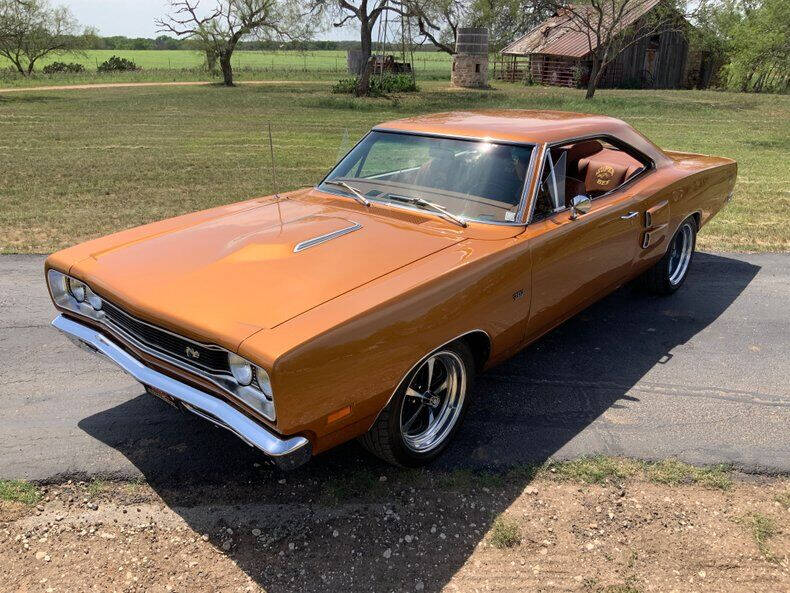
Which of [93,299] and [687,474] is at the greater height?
[93,299]

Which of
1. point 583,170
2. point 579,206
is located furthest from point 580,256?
point 583,170

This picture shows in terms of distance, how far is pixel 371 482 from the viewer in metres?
3.03

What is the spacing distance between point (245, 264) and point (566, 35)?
42.1 meters

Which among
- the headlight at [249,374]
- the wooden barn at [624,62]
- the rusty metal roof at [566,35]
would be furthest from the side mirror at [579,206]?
the wooden barn at [624,62]

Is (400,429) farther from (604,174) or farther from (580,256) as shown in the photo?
(604,174)

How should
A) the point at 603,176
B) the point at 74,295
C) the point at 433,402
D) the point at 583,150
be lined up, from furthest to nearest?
the point at 603,176 → the point at 583,150 → the point at 74,295 → the point at 433,402

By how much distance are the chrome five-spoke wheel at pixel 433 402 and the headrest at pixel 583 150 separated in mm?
2076

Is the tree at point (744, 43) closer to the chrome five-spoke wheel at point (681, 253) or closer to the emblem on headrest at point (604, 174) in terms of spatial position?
the chrome five-spoke wheel at point (681, 253)

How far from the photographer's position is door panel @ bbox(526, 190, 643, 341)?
3.49 metres

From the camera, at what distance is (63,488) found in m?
2.98

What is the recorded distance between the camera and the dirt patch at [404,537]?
8.16 feet

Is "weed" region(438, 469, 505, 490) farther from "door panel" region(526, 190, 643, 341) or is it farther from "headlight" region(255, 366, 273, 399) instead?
"headlight" region(255, 366, 273, 399)

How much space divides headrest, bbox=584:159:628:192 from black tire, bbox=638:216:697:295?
0.74 meters

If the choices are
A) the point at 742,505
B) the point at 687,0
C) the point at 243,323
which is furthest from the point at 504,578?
the point at 687,0
